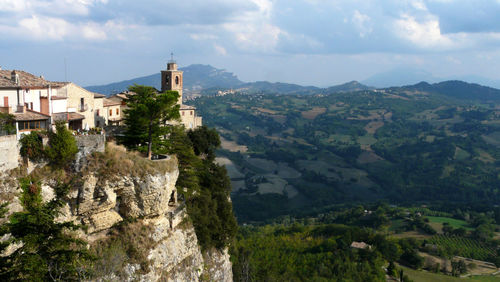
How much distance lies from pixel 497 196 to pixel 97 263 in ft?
596

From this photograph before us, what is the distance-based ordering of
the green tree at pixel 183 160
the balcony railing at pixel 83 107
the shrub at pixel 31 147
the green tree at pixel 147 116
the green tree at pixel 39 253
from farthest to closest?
the green tree at pixel 183 160, the balcony railing at pixel 83 107, the green tree at pixel 147 116, the shrub at pixel 31 147, the green tree at pixel 39 253

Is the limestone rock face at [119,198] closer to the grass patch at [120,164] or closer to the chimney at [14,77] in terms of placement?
the grass patch at [120,164]

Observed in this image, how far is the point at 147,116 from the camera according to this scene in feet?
99.3

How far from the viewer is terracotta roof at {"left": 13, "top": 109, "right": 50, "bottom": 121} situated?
25589 mm

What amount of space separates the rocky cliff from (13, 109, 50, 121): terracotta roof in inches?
194

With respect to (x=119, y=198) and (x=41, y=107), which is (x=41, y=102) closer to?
(x=41, y=107)

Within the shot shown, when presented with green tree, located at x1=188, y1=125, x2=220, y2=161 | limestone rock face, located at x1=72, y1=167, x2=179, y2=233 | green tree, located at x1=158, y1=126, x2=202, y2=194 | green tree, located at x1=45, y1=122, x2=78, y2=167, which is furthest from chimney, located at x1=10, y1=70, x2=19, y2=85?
green tree, located at x1=188, y1=125, x2=220, y2=161

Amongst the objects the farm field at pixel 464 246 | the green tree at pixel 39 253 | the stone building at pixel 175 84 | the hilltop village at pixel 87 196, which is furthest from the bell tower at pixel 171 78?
the farm field at pixel 464 246

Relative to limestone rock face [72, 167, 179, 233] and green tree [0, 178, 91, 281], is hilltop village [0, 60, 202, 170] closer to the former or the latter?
limestone rock face [72, 167, 179, 233]

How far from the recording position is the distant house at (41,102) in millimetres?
26703

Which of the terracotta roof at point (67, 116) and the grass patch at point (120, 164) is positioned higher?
the terracotta roof at point (67, 116)

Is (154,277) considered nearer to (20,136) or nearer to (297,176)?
(20,136)

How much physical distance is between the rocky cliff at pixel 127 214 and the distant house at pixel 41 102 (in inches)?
200

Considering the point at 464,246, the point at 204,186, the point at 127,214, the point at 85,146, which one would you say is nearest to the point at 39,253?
the point at 85,146
